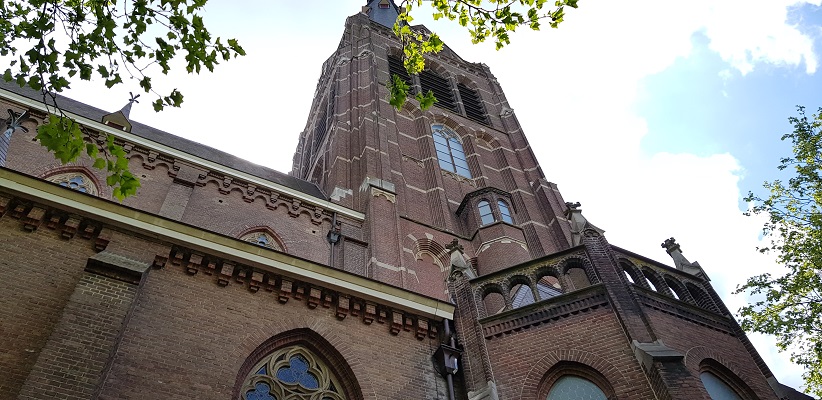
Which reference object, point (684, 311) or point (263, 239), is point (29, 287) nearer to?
point (263, 239)

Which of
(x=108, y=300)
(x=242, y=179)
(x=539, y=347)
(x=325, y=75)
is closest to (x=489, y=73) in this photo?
(x=325, y=75)

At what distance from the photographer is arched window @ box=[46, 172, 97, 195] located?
14.7m

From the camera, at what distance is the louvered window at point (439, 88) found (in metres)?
29.9

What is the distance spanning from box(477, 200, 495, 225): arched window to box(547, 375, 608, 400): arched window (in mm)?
10545

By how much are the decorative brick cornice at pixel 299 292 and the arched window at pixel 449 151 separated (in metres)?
14.0

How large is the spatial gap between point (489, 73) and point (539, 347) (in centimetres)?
2833

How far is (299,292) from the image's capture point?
32.2 ft

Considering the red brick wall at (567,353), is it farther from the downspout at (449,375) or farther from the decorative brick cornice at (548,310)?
the downspout at (449,375)

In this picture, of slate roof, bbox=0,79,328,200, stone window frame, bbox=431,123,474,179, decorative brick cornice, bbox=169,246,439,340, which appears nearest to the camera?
decorative brick cornice, bbox=169,246,439,340

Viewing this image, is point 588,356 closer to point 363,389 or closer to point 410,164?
point 363,389

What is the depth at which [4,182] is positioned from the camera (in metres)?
8.84

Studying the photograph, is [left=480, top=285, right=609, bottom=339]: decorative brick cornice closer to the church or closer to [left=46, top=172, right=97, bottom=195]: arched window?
the church

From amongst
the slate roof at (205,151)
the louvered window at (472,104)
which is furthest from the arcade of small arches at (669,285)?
the louvered window at (472,104)

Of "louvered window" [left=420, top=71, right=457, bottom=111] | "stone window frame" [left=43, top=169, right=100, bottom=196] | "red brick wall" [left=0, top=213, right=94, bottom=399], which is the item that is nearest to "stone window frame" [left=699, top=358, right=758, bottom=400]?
"red brick wall" [left=0, top=213, right=94, bottom=399]
